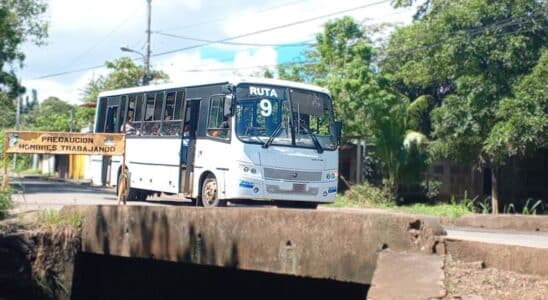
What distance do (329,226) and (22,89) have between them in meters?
24.8

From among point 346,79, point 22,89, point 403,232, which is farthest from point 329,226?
point 22,89

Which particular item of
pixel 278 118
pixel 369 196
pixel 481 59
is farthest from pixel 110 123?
pixel 481 59

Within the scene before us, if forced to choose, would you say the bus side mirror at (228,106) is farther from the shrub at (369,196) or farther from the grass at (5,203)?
the shrub at (369,196)

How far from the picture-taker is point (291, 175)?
13.9m

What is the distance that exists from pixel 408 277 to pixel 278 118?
8388mm

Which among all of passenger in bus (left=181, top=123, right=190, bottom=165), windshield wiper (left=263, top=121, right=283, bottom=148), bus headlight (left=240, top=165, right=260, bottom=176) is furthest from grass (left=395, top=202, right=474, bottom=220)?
passenger in bus (left=181, top=123, right=190, bottom=165)

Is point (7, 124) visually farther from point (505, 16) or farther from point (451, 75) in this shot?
point (505, 16)

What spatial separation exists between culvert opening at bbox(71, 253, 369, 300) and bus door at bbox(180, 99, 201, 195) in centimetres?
488

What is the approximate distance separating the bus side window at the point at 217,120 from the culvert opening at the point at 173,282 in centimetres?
410

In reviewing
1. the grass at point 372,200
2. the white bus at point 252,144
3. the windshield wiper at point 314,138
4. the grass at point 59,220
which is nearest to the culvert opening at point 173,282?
the grass at point 59,220

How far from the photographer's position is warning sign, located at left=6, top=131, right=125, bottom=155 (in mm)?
12656

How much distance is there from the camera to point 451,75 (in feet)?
67.7

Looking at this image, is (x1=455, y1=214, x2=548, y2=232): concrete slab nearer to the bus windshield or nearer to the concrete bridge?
the bus windshield

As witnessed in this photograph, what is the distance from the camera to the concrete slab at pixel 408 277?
559 cm
